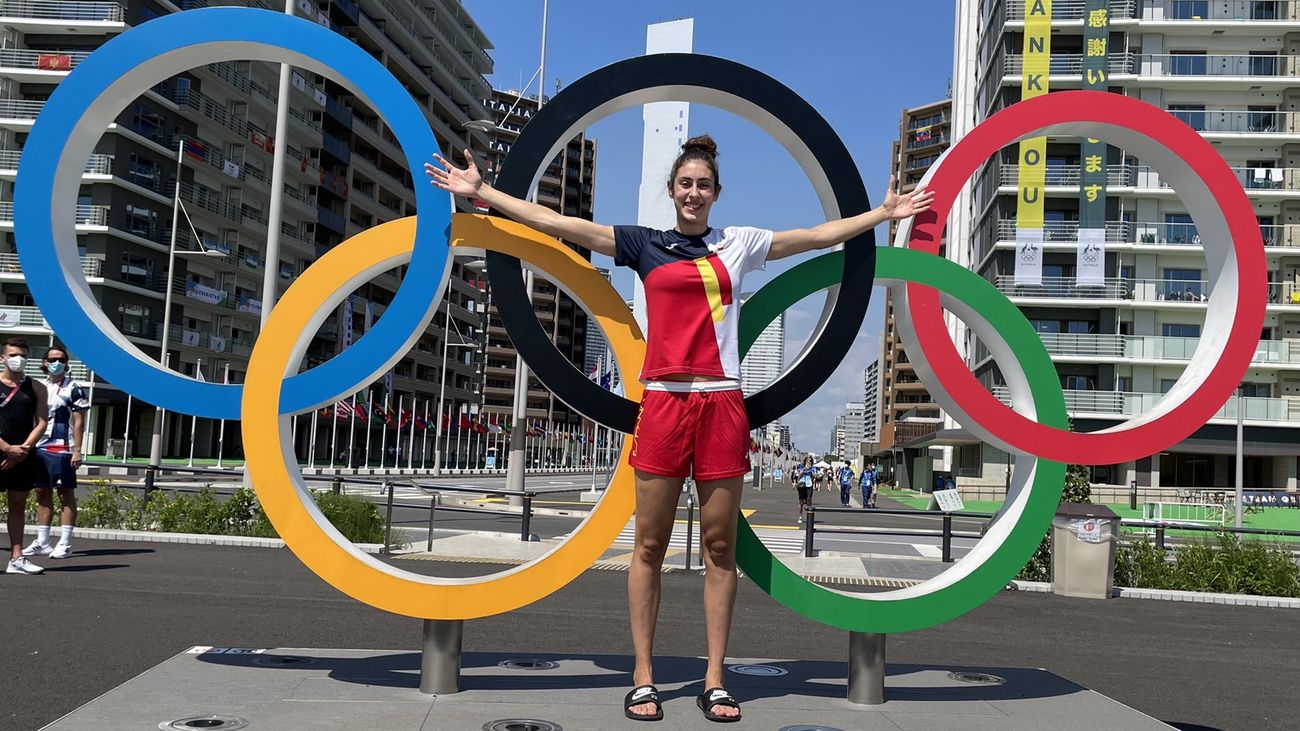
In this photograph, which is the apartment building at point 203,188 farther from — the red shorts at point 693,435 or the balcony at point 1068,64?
the red shorts at point 693,435

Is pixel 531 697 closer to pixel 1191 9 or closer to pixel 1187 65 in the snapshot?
pixel 1187 65

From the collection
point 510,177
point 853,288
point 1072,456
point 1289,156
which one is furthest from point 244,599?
point 1289,156

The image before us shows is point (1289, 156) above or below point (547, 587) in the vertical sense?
above

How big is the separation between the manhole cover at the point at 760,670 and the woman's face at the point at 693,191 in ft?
8.11

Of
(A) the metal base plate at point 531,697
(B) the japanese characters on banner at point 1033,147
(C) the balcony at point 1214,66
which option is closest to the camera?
(A) the metal base plate at point 531,697

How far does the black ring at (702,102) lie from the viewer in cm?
494

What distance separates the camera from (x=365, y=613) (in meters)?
8.38

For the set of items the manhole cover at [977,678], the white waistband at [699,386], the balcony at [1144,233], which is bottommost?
the manhole cover at [977,678]

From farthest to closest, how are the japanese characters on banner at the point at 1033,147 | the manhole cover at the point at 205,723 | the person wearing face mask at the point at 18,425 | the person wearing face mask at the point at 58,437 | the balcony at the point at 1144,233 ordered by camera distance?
1. the balcony at the point at 1144,233
2. the japanese characters on banner at the point at 1033,147
3. the person wearing face mask at the point at 58,437
4. the person wearing face mask at the point at 18,425
5. the manhole cover at the point at 205,723

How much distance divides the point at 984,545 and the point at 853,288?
1.52 metres

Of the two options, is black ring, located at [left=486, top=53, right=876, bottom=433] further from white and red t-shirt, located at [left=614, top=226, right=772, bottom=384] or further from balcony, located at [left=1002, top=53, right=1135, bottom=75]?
balcony, located at [left=1002, top=53, right=1135, bottom=75]

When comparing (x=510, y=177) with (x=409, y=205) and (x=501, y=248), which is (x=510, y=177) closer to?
(x=501, y=248)

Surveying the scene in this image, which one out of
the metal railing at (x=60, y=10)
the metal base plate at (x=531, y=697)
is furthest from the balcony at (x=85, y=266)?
the metal base plate at (x=531, y=697)

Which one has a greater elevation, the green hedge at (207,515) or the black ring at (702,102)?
the black ring at (702,102)
